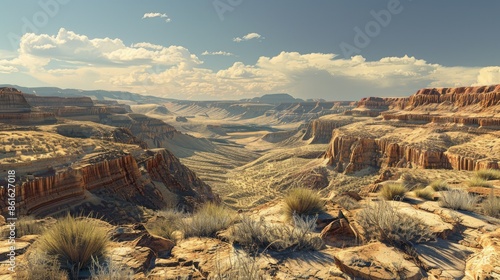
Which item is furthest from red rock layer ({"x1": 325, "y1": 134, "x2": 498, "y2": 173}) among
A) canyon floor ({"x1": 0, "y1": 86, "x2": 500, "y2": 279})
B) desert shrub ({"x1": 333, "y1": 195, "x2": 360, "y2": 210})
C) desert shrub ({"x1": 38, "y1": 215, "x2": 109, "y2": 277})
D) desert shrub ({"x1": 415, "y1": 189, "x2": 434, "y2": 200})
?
desert shrub ({"x1": 38, "y1": 215, "x2": 109, "y2": 277})

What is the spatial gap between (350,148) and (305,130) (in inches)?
3408

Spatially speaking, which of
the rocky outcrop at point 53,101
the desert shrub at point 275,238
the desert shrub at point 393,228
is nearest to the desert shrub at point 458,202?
Answer: the desert shrub at point 393,228

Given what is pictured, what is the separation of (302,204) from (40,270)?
5.84 m

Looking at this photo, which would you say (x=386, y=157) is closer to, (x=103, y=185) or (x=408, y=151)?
(x=408, y=151)

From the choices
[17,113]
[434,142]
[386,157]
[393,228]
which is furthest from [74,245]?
[17,113]

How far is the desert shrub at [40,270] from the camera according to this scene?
13.4 feet

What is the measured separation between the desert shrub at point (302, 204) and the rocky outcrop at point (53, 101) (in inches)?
5083

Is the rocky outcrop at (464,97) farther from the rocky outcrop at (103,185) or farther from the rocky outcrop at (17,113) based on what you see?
the rocky outcrop at (17,113)

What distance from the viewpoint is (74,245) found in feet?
15.9

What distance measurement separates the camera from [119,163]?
904 inches

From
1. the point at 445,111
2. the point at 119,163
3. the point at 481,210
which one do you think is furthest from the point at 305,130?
the point at 481,210

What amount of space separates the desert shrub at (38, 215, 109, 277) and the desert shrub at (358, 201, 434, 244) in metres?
5.51

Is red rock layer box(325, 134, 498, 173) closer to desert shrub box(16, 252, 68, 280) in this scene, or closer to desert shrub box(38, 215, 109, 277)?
desert shrub box(38, 215, 109, 277)

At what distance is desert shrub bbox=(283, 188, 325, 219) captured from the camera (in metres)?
7.61
